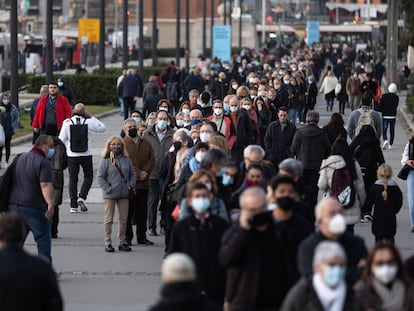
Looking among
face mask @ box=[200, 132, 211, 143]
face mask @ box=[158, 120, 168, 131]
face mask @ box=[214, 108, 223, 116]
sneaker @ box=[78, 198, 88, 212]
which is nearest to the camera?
face mask @ box=[200, 132, 211, 143]

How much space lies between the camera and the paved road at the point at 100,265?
Answer: 1504 cm

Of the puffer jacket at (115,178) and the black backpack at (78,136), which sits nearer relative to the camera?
the puffer jacket at (115,178)

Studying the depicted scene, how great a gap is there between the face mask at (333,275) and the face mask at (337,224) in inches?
44.7

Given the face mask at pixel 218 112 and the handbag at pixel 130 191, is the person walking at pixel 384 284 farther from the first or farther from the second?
the face mask at pixel 218 112

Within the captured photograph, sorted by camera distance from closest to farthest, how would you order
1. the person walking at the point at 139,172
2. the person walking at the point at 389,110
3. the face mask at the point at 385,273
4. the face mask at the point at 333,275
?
1. the face mask at the point at 333,275
2. the face mask at the point at 385,273
3. the person walking at the point at 139,172
4. the person walking at the point at 389,110

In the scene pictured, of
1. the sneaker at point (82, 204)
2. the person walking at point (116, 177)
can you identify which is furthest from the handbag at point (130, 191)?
the sneaker at point (82, 204)

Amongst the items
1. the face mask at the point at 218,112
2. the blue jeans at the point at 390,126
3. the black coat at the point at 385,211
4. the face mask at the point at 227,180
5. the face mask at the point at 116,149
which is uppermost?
the face mask at the point at 227,180

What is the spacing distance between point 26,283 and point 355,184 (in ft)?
25.7

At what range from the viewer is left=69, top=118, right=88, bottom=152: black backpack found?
22141 mm

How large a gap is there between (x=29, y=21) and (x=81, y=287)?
435 ft

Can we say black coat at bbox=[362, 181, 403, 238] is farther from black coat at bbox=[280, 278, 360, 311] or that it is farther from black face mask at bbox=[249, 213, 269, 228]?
black coat at bbox=[280, 278, 360, 311]

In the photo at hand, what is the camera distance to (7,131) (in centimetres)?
2942

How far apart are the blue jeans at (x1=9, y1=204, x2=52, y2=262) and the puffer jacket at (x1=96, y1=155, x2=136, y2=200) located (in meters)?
2.06

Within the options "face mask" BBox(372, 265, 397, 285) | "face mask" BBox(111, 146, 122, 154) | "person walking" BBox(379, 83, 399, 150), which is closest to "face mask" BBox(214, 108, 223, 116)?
"face mask" BBox(111, 146, 122, 154)
